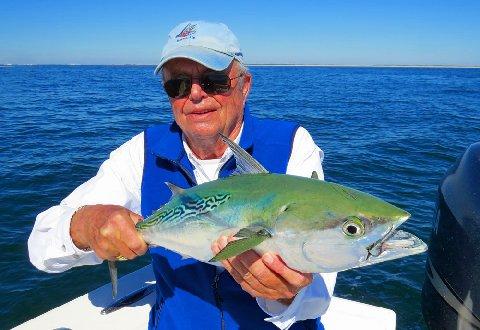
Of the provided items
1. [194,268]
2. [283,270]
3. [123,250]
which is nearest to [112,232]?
[123,250]

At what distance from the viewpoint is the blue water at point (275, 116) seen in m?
7.04

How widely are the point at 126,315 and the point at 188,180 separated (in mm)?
1781

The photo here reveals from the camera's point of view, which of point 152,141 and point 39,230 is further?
point 152,141

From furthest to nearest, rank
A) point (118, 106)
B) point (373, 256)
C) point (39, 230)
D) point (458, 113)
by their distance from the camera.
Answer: point (118, 106)
point (458, 113)
point (39, 230)
point (373, 256)

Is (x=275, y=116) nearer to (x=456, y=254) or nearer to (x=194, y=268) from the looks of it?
(x=456, y=254)

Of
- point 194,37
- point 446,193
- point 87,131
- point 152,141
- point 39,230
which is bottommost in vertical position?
point 87,131

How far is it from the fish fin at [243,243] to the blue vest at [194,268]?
3.40 feet

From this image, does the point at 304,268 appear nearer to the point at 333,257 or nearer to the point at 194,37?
the point at 333,257

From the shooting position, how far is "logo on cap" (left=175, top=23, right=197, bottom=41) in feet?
10.1

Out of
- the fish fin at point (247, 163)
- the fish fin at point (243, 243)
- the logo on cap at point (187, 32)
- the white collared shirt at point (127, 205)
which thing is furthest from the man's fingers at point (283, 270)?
the logo on cap at point (187, 32)

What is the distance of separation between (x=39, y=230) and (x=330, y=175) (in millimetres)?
10777

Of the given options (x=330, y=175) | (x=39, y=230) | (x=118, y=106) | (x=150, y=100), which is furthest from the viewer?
(x=150, y=100)

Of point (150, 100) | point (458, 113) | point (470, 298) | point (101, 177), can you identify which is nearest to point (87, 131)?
point (150, 100)

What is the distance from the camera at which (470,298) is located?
306cm
